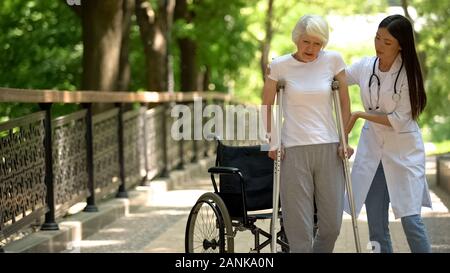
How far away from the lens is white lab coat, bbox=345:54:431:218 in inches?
285

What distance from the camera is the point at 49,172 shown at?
10852 millimetres

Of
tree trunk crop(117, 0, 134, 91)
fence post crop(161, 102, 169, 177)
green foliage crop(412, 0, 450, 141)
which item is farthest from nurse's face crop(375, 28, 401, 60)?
green foliage crop(412, 0, 450, 141)

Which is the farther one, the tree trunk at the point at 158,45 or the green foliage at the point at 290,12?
the green foliage at the point at 290,12

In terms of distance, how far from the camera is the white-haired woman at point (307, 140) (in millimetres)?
7043

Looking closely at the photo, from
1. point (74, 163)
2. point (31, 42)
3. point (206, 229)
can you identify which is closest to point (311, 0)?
point (31, 42)

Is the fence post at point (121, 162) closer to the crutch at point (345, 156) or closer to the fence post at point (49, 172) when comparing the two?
the fence post at point (49, 172)

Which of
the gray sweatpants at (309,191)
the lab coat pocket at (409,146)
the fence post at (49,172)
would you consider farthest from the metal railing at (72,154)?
the lab coat pocket at (409,146)

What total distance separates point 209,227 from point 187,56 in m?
23.2

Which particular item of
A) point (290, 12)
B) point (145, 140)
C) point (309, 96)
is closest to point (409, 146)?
point (309, 96)

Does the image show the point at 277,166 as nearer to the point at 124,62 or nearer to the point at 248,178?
the point at 248,178

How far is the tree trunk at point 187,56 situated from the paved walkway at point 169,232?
13.9 metres

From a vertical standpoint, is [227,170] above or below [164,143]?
above

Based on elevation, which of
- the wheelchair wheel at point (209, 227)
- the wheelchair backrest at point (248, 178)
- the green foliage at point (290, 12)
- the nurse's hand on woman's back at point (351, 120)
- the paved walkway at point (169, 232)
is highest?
the green foliage at point (290, 12)

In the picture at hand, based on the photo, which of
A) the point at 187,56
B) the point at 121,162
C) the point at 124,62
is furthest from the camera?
the point at 187,56
